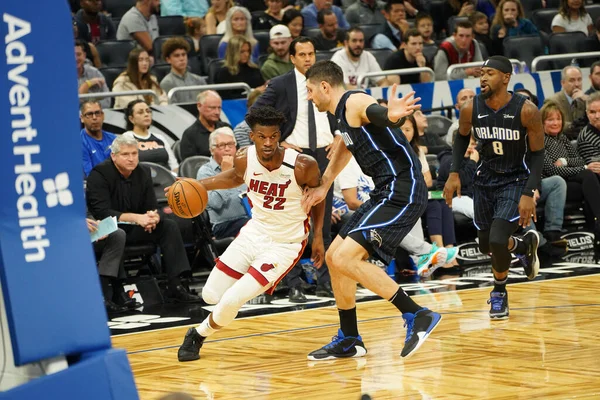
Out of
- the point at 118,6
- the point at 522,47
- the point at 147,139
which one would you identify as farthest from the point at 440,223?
the point at 118,6

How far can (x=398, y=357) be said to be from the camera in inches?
258

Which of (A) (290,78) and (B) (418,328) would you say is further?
(A) (290,78)

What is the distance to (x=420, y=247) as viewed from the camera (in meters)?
10.5

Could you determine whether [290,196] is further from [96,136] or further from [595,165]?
[595,165]

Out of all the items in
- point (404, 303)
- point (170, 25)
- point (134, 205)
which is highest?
point (170, 25)

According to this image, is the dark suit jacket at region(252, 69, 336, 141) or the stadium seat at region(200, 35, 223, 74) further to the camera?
the stadium seat at region(200, 35, 223, 74)

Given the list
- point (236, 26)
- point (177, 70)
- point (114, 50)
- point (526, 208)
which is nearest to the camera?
point (526, 208)

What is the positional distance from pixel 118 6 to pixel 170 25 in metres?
1.01

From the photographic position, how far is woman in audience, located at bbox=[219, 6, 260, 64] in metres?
12.6

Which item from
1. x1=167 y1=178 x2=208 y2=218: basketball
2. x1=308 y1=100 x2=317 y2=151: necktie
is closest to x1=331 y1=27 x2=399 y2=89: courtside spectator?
x1=308 y1=100 x2=317 y2=151: necktie

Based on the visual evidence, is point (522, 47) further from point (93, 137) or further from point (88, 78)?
point (93, 137)

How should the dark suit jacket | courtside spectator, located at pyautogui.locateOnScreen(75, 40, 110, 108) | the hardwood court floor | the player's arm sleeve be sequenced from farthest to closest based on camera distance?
courtside spectator, located at pyautogui.locateOnScreen(75, 40, 110, 108) → the dark suit jacket → the player's arm sleeve → the hardwood court floor

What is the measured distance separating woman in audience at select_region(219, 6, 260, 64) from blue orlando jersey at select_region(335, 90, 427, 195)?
6.23 m

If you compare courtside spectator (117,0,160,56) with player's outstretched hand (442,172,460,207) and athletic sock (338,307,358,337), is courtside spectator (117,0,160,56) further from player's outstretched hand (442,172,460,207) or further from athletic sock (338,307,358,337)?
athletic sock (338,307,358,337)
